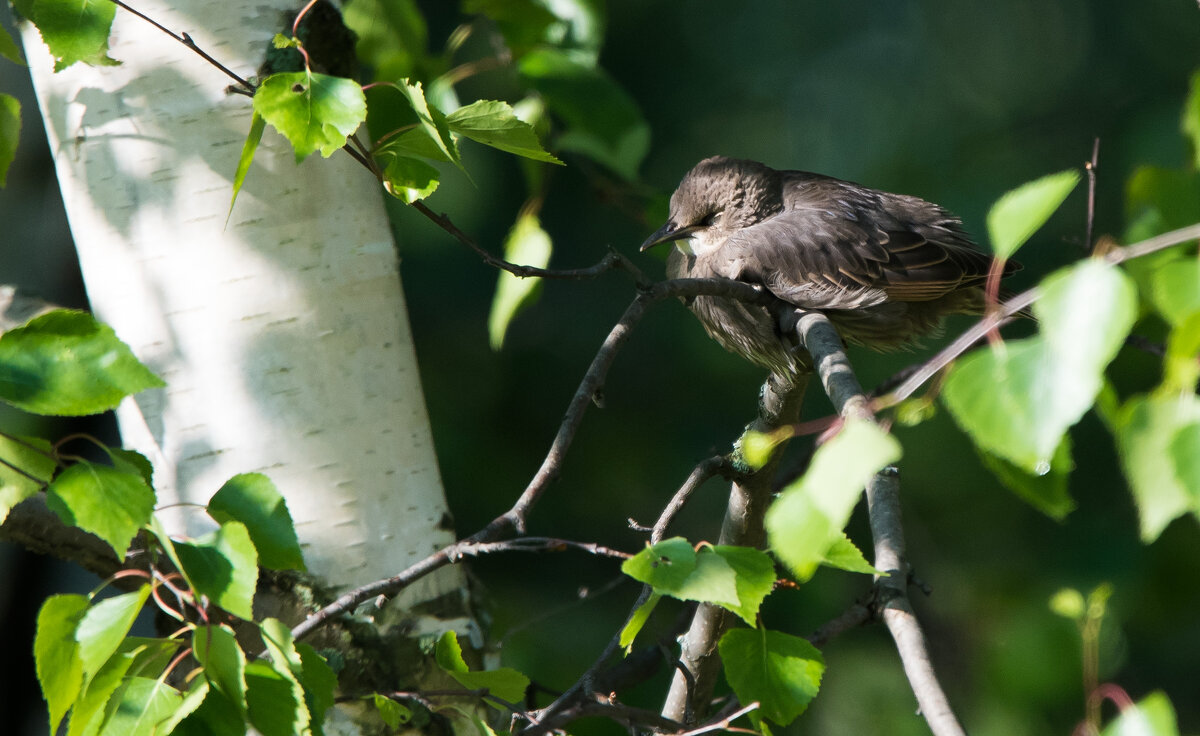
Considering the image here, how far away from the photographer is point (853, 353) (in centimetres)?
406

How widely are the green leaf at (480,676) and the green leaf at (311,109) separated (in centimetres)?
58

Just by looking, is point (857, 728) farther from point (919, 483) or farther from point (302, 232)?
point (302, 232)

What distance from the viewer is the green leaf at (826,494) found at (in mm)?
681

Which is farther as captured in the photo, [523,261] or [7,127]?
[523,261]

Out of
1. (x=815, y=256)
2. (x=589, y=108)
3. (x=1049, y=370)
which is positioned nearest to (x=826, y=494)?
(x=1049, y=370)

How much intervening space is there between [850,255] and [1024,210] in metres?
1.43

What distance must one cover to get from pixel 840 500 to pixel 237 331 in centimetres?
116

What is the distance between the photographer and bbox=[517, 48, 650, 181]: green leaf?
2.17 m

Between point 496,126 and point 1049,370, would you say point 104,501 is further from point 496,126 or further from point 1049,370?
point 1049,370

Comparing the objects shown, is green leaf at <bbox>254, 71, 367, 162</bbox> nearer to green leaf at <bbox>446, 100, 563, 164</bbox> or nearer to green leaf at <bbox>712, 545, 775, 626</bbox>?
green leaf at <bbox>446, 100, 563, 164</bbox>

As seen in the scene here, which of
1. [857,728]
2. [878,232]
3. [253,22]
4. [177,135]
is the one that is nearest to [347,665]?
[177,135]

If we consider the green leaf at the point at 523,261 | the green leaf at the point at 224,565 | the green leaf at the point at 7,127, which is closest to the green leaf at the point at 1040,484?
the green leaf at the point at 224,565

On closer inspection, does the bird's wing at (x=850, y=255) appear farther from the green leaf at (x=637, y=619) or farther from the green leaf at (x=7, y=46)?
the green leaf at (x=7, y=46)

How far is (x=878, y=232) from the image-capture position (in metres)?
2.20
